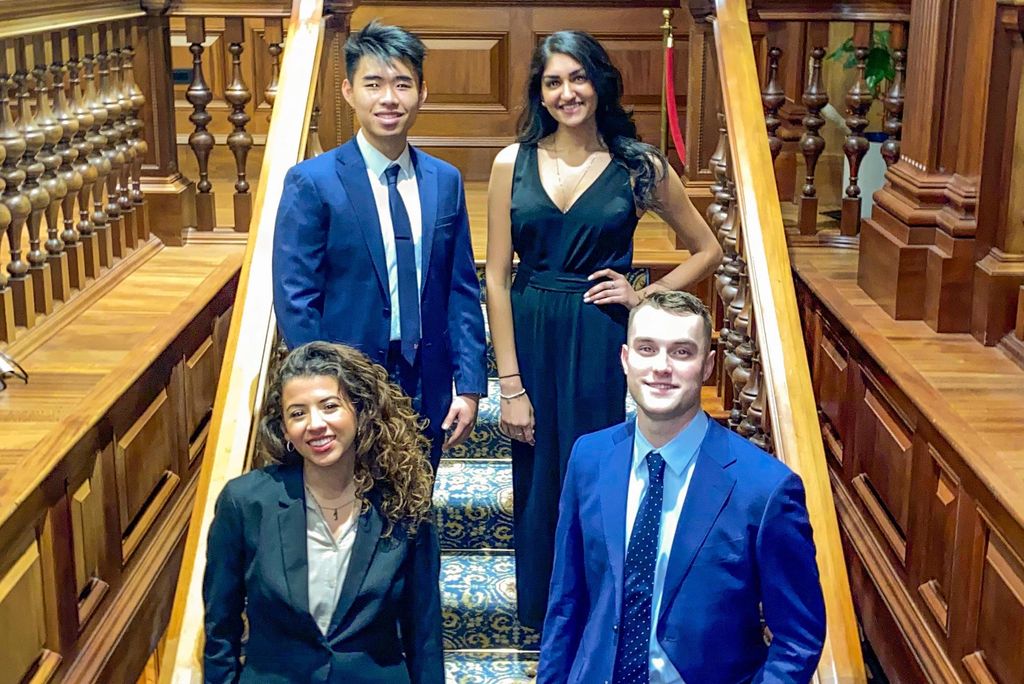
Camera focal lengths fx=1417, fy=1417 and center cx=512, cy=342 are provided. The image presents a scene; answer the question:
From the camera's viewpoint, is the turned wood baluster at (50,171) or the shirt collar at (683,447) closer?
the shirt collar at (683,447)

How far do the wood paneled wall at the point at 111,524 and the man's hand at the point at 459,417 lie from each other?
87 centimetres

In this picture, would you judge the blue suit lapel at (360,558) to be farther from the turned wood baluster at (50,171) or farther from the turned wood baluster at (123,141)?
the turned wood baluster at (123,141)

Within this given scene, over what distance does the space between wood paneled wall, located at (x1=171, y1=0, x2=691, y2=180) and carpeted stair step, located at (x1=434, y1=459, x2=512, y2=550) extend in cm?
310

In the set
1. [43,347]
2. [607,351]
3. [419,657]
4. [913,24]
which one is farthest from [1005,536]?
[43,347]

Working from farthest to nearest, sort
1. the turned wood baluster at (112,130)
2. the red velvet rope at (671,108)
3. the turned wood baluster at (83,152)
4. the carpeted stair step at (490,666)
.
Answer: the red velvet rope at (671,108) < the turned wood baluster at (112,130) < the turned wood baluster at (83,152) < the carpeted stair step at (490,666)

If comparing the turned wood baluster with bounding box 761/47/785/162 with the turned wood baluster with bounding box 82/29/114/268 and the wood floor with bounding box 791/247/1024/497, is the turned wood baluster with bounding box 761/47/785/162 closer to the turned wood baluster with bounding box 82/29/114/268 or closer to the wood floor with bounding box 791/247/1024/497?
the wood floor with bounding box 791/247/1024/497

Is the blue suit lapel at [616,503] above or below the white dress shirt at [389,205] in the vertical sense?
below

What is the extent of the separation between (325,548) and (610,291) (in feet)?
3.09

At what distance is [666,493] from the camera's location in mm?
2271

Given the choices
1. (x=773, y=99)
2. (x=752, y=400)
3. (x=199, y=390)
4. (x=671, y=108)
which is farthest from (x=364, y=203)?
(x=671, y=108)

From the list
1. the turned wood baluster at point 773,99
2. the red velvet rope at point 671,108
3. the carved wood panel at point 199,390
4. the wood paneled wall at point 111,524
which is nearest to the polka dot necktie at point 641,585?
the wood paneled wall at point 111,524

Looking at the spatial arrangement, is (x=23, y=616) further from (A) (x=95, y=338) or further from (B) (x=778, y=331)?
(B) (x=778, y=331)

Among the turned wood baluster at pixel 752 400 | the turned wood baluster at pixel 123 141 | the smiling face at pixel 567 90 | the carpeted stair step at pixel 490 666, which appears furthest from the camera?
the turned wood baluster at pixel 123 141

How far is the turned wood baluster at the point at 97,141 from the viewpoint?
450 cm
